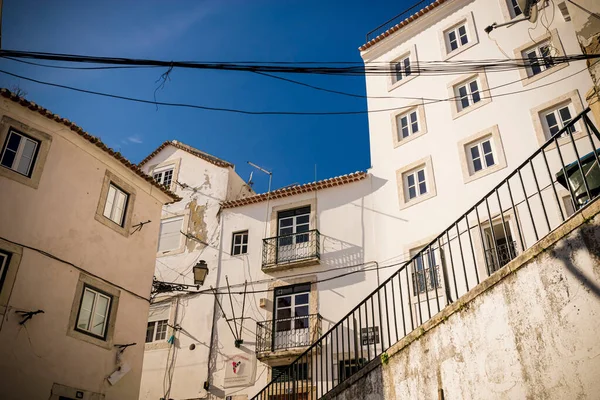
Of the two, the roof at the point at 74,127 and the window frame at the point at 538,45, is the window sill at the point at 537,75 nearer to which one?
the window frame at the point at 538,45

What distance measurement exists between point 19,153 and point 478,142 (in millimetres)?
14611

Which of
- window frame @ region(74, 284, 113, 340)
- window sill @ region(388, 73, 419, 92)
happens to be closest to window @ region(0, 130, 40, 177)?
window frame @ region(74, 284, 113, 340)

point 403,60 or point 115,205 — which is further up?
point 403,60

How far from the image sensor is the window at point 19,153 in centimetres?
1138

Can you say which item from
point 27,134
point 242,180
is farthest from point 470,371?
point 242,180

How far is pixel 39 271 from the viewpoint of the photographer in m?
11.1

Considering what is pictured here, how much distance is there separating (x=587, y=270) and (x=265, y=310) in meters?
16.5

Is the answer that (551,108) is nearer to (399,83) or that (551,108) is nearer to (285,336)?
(399,83)

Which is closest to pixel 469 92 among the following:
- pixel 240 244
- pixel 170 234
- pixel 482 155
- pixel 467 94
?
pixel 467 94

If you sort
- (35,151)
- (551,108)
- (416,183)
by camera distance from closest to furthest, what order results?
(35,151)
(551,108)
(416,183)

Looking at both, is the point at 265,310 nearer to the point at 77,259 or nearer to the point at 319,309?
the point at 319,309

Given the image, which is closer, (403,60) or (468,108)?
(468,108)

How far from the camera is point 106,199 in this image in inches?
531

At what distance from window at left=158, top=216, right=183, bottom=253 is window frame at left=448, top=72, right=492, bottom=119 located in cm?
1327
